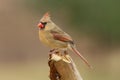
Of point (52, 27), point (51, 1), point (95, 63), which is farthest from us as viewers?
point (95, 63)

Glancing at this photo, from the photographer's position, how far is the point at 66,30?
8602mm

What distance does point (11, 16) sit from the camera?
9.79m

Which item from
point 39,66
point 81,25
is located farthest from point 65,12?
point 39,66

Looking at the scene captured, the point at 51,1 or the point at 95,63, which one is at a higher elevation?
the point at 51,1

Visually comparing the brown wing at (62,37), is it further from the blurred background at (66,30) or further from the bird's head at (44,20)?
the blurred background at (66,30)

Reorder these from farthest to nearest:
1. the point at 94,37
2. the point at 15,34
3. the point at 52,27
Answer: the point at 15,34
the point at 94,37
the point at 52,27

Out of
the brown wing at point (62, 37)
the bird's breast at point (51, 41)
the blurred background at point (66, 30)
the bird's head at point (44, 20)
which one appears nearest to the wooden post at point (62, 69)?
the bird's head at point (44, 20)

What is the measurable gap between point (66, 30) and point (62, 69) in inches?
283

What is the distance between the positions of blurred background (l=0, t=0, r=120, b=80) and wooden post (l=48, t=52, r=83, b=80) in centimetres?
572

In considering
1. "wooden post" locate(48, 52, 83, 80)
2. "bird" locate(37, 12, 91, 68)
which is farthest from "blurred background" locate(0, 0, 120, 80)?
"wooden post" locate(48, 52, 83, 80)

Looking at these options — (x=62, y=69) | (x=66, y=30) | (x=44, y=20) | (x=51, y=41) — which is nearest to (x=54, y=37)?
(x=51, y=41)

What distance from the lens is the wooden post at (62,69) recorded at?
1.38 m

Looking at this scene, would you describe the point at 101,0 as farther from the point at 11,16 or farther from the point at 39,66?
the point at 11,16

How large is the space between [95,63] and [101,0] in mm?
889
